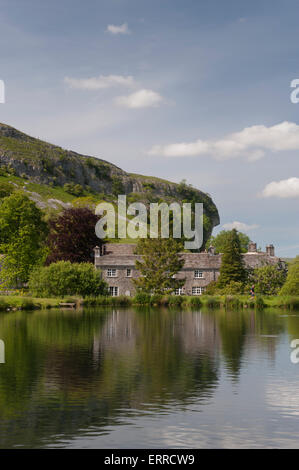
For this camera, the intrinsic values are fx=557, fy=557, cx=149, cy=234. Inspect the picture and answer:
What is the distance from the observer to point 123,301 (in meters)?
66.1

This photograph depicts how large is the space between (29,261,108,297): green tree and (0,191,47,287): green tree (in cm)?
1064

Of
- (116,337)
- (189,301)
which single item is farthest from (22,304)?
(116,337)

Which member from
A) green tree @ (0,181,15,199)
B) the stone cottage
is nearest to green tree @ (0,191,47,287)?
the stone cottage

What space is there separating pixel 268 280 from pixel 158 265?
14.9 meters

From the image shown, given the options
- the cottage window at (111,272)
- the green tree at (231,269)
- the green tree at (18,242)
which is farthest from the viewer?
the cottage window at (111,272)

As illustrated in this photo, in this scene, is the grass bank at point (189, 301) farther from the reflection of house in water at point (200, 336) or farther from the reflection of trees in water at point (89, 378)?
the reflection of trees in water at point (89, 378)

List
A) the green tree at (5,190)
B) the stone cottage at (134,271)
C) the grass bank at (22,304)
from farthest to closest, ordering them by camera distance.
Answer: the green tree at (5,190)
the stone cottage at (134,271)
the grass bank at (22,304)

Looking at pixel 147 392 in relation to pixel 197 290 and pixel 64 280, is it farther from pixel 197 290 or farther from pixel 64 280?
pixel 197 290

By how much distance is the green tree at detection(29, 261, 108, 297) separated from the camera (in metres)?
65.0

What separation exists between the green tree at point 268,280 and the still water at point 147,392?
44.3m

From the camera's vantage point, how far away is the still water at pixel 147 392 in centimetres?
1214

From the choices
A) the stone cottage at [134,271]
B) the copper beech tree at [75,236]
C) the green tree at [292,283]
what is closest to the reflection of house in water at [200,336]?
the green tree at [292,283]

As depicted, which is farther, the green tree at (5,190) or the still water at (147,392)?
the green tree at (5,190)

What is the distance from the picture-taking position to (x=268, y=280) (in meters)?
74.9
